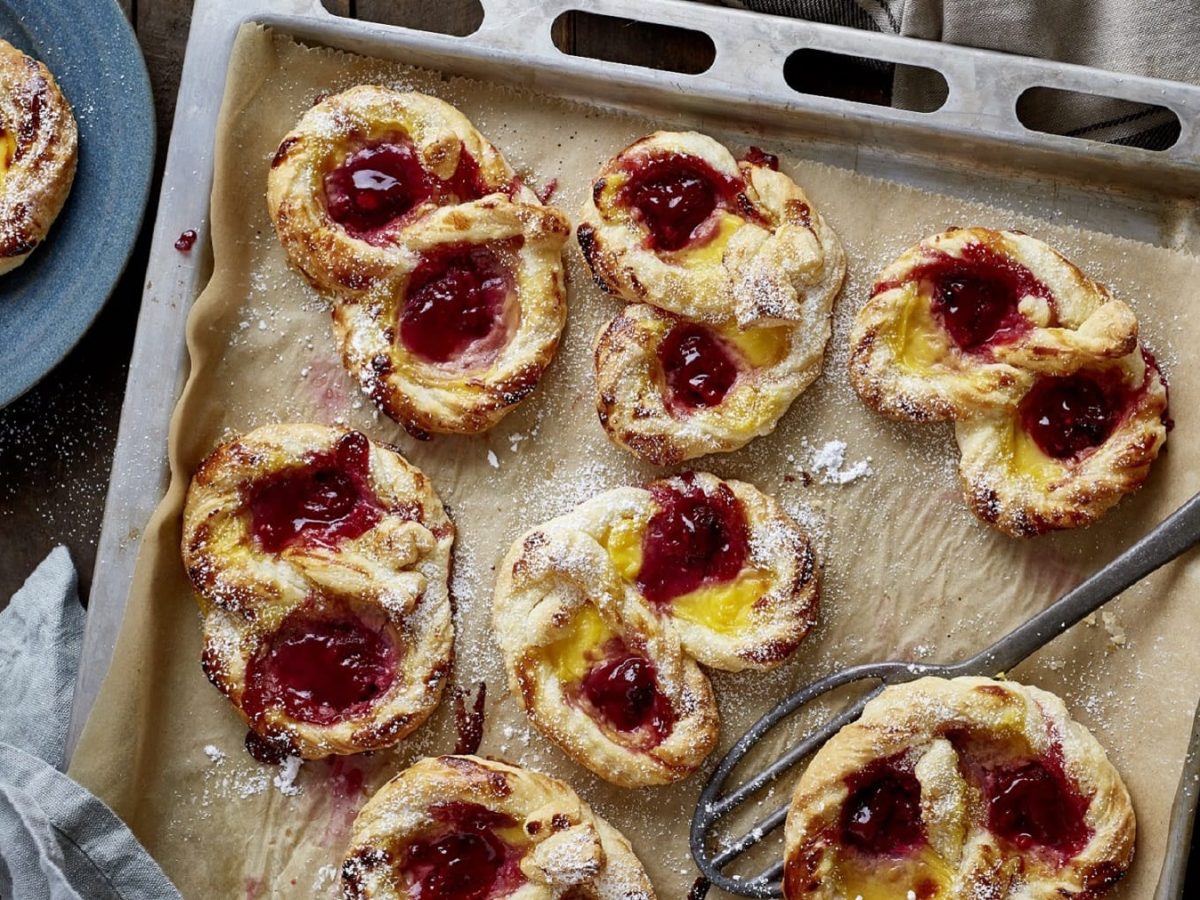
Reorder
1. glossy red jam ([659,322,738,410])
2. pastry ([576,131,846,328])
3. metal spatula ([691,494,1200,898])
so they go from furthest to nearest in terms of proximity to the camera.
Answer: glossy red jam ([659,322,738,410]) < pastry ([576,131,846,328]) < metal spatula ([691,494,1200,898])

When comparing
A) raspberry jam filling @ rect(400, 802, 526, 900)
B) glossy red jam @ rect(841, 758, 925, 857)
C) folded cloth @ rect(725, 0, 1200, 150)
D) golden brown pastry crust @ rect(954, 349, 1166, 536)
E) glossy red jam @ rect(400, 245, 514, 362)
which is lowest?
raspberry jam filling @ rect(400, 802, 526, 900)

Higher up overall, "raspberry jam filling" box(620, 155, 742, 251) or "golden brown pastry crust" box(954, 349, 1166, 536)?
"raspberry jam filling" box(620, 155, 742, 251)

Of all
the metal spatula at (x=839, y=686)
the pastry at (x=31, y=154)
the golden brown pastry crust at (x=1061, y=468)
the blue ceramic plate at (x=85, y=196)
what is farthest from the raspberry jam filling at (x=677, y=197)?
the pastry at (x=31, y=154)

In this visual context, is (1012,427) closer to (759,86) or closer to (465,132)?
(759,86)

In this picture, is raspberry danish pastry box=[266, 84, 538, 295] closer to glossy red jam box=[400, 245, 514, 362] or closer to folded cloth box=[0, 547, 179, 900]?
glossy red jam box=[400, 245, 514, 362]

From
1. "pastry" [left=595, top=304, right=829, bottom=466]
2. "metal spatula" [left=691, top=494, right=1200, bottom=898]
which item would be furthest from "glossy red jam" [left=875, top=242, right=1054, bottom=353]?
"metal spatula" [left=691, top=494, right=1200, bottom=898]

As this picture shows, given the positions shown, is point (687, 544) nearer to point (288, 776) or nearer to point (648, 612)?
point (648, 612)
